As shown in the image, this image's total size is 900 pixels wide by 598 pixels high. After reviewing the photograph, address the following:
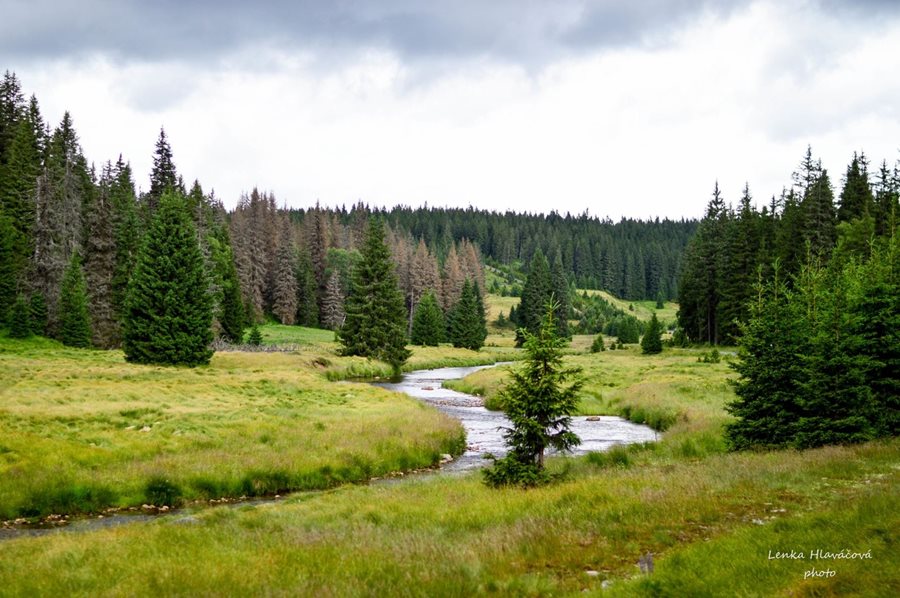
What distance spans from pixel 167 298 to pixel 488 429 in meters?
26.6

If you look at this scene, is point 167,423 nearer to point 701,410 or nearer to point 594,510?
point 594,510

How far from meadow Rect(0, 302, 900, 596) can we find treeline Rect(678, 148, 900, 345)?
132ft

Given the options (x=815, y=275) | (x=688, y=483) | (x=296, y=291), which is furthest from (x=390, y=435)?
(x=296, y=291)

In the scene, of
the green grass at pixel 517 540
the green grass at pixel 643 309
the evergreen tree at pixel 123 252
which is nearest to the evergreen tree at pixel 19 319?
the evergreen tree at pixel 123 252

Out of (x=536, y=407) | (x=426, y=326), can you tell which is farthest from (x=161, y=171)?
(x=536, y=407)

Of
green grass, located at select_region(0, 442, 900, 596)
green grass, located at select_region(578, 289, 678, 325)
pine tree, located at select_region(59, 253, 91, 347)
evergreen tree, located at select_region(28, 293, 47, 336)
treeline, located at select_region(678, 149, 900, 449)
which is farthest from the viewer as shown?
green grass, located at select_region(578, 289, 678, 325)

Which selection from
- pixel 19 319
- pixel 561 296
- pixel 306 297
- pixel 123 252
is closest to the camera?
pixel 19 319

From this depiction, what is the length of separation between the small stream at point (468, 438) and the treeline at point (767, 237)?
84.8 feet

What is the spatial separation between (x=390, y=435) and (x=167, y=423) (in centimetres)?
930

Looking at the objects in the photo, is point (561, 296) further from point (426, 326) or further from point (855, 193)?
point (855, 193)

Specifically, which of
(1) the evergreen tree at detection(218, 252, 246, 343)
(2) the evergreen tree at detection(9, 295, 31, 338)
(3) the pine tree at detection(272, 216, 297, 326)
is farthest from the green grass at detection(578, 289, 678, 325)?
(2) the evergreen tree at detection(9, 295, 31, 338)

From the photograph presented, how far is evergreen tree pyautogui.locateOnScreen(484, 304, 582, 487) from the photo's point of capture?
16.2m

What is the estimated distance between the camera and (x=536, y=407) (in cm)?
1619

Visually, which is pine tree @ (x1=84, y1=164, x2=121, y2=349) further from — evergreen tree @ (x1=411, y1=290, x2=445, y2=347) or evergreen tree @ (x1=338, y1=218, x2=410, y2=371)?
evergreen tree @ (x1=411, y1=290, x2=445, y2=347)
